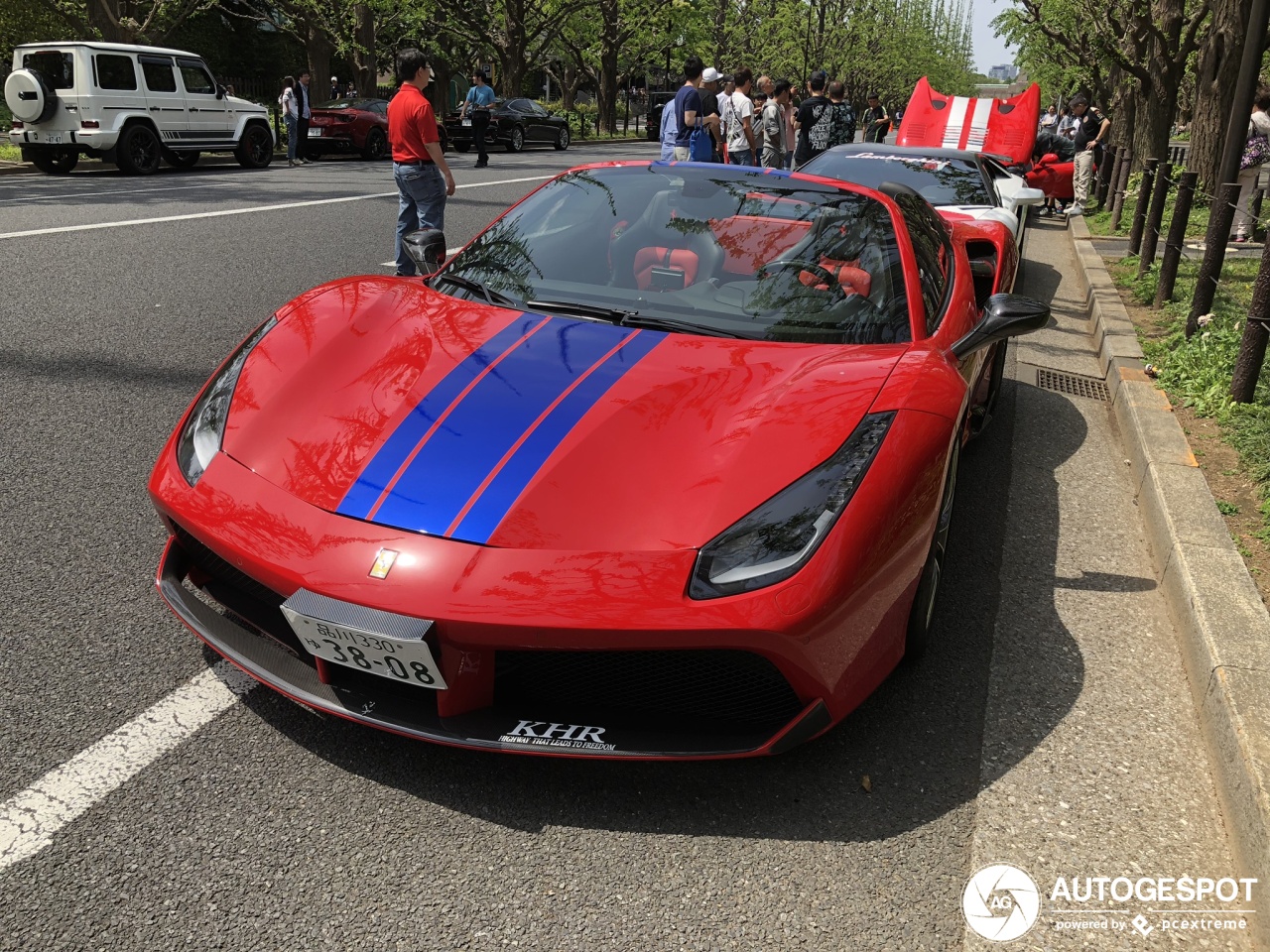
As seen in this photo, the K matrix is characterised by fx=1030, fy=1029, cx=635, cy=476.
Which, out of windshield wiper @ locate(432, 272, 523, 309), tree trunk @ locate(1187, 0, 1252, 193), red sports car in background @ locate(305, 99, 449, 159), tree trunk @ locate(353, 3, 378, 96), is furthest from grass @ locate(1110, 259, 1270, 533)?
tree trunk @ locate(353, 3, 378, 96)

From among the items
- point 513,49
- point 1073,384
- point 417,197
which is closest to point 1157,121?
point 1073,384

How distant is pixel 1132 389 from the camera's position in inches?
209

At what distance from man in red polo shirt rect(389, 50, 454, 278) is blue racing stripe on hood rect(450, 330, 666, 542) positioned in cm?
489

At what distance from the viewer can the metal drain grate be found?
19.1ft

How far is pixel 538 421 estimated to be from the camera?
2473 mm

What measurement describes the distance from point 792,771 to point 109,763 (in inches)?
59.9

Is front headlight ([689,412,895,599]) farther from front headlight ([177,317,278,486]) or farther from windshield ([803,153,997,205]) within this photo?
windshield ([803,153,997,205])

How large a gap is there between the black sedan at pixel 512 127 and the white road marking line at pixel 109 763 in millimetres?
23671

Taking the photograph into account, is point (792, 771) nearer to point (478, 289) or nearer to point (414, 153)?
point (478, 289)

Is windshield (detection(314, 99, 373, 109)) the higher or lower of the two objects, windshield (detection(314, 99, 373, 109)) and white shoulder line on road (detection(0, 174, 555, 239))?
the higher

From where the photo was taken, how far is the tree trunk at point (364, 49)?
26.6 metres

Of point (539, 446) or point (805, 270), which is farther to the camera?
point (805, 270)

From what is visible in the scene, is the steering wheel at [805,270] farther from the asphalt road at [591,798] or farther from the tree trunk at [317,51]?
the tree trunk at [317,51]

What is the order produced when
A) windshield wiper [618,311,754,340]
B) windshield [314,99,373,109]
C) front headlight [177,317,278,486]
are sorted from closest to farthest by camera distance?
front headlight [177,317,278,486], windshield wiper [618,311,754,340], windshield [314,99,373,109]
